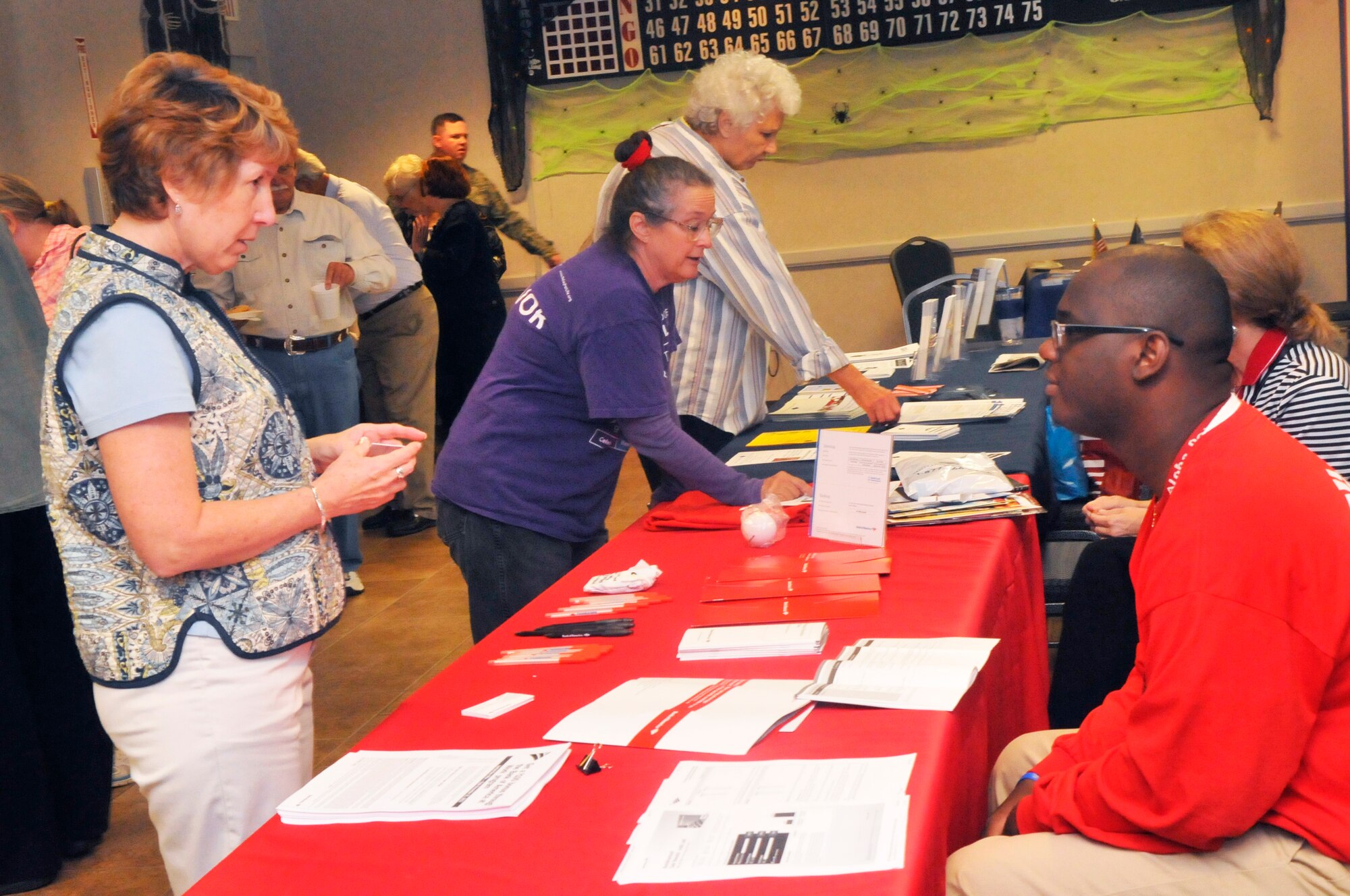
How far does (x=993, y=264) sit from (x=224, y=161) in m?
3.51

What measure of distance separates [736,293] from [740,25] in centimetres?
414

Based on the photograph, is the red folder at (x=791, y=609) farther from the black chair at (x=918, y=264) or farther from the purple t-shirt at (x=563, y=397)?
the black chair at (x=918, y=264)

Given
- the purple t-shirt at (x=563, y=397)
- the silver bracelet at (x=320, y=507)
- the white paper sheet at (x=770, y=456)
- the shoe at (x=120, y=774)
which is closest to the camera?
the silver bracelet at (x=320, y=507)

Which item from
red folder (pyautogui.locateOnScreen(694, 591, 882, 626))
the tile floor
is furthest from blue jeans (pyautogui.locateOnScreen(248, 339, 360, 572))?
red folder (pyautogui.locateOnScreen(694, 591, 882, 626))

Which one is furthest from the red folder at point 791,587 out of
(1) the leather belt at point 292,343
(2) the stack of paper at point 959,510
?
(1) the leather belt at point 292,343

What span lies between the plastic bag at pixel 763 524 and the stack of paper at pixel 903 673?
524 mm

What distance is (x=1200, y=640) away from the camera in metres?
1.16

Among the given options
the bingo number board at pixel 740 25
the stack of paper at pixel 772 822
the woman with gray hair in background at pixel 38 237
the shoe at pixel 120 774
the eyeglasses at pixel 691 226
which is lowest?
the shoe at pixel 120 774

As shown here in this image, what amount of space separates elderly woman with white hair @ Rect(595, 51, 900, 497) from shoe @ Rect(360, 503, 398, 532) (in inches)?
112

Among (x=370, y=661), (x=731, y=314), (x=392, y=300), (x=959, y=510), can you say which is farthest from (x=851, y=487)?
(x=392, y=300)

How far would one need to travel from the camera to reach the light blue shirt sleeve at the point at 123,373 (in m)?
1.32

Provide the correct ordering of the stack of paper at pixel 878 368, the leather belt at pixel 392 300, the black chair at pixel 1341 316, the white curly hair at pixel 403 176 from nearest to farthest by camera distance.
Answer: the stack of paper at pixel 878 368 < the black chair at pixel 1341 316 < the leather belt at pixel 392 300 < the white curly hair at pixel 403 176

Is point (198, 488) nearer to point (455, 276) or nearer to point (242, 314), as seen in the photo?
point (242, 314)

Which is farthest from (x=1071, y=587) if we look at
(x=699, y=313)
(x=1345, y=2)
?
(x=1345, y=2)
